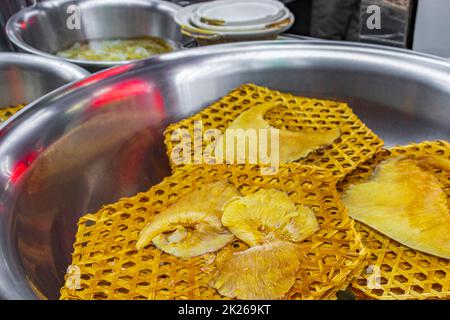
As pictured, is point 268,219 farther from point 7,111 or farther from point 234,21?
point 7,111

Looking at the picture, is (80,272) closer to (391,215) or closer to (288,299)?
(288,299)

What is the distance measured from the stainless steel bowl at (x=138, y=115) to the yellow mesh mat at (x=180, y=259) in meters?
0.11

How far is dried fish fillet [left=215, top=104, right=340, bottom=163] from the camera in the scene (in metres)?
1.15

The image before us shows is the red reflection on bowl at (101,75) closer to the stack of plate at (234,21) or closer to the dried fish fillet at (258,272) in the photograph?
the stack of plate at (234,21)

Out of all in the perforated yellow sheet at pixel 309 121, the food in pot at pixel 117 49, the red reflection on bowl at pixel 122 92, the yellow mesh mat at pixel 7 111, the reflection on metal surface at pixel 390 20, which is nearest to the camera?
the perforated yellow sheet at pixel 309 121

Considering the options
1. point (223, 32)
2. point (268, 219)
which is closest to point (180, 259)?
point (268, 219)

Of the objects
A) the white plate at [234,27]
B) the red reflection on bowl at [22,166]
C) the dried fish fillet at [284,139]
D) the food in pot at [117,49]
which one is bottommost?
the food in pot at [117,49]

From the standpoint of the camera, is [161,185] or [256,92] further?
[256,92]

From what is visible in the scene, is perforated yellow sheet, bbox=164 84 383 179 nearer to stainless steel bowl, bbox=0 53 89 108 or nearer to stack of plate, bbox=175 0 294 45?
stack of plate, bbox=175 0 294 45

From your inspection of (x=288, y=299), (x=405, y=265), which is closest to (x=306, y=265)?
(x=288, y=299)

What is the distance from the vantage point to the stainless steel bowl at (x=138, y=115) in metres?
1.00

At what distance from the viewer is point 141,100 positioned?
131 centimetres

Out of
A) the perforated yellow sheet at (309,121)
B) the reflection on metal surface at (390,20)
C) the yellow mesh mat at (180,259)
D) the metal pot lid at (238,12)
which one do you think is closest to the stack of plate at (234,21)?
the metal pot lid at (238,12)
